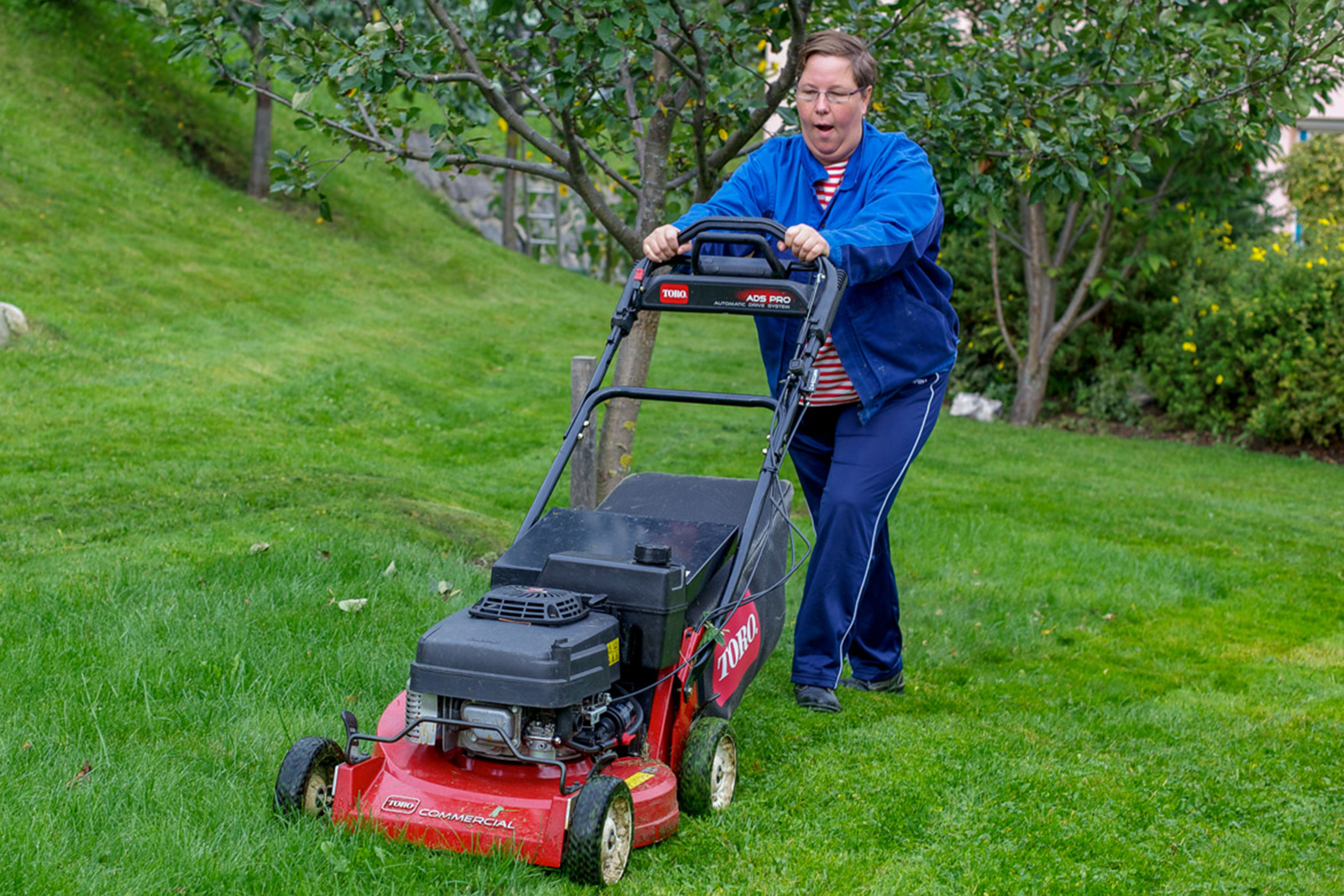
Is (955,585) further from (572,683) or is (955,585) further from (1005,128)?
(572,683)

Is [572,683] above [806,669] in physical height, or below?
above

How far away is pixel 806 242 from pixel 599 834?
154 centimetres

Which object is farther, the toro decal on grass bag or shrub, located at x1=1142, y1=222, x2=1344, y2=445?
shrub, located at x1=1142, y1=222, x2=1344, y2=445

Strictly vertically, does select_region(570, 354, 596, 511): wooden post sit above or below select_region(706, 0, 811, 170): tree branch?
below

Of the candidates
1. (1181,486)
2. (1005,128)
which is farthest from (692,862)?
(1181,486)

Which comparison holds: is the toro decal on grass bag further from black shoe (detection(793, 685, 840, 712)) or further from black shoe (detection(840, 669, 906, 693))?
black shoe (detection(840, 669, 906, 693))

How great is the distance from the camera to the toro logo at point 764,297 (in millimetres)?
3408

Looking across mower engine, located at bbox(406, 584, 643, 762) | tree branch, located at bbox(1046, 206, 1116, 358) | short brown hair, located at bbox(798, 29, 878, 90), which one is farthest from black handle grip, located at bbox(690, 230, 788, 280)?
tree branch, located at bbox(1046, 206, 1116, 358)

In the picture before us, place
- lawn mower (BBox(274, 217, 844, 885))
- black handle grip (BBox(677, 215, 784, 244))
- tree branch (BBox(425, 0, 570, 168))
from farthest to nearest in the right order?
1. tree branch (BBox(425, 0, 570, 168))
2. black handle grip (BBox(677, 215, 784, 244))
3. lawn mower (BBox(274, 217, 844, 885))

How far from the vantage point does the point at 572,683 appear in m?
2.69

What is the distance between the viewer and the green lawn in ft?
9.36

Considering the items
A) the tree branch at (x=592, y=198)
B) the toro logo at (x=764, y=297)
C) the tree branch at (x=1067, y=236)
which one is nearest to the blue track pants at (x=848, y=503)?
the toro logo at (x=764, y=297)

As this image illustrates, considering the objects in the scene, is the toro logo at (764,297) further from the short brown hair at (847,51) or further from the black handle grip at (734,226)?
the short brown hair at (847,51)

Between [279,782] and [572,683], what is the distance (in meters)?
0.69
